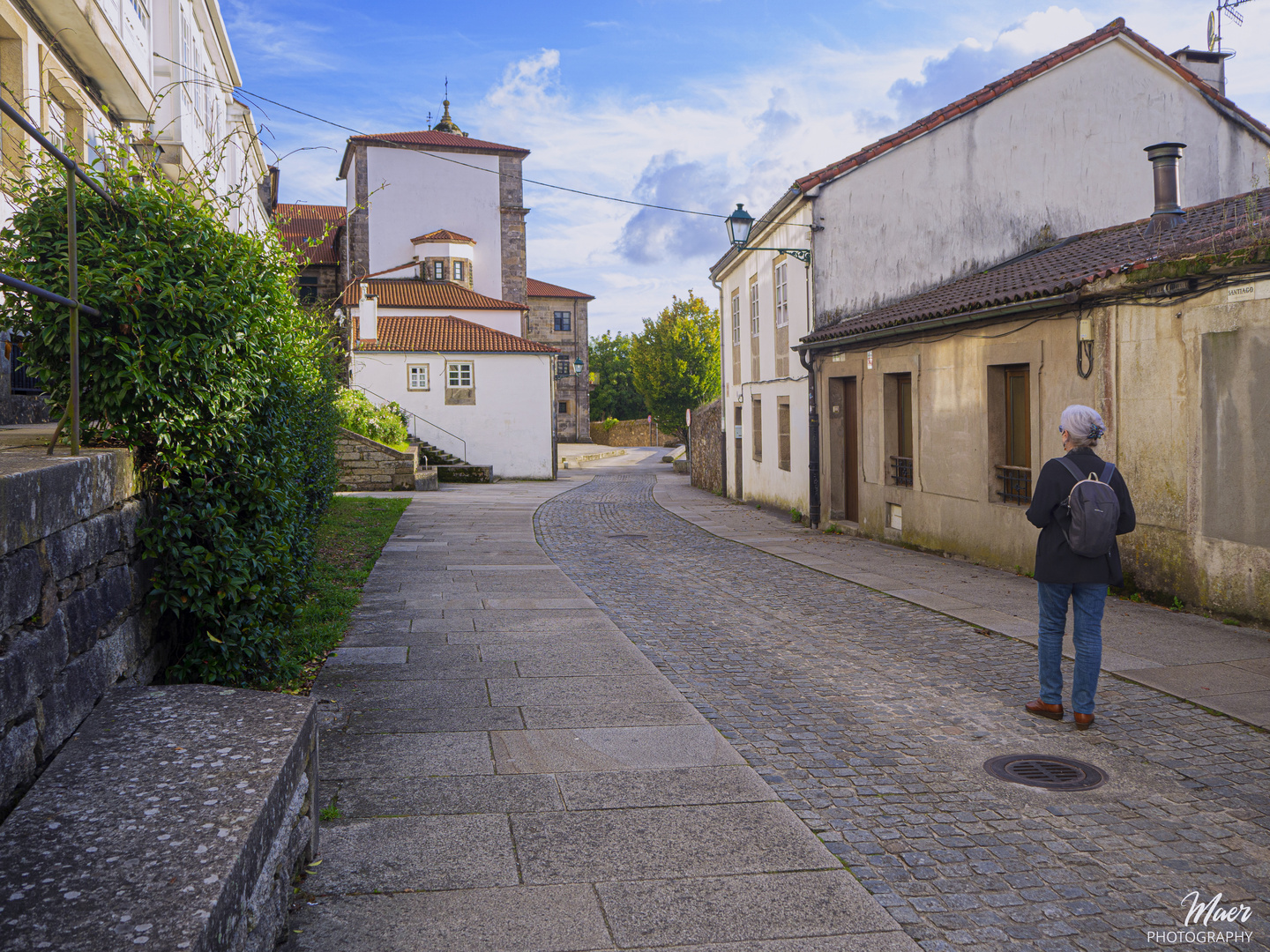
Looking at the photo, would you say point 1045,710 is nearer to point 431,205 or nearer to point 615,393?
point 431,205

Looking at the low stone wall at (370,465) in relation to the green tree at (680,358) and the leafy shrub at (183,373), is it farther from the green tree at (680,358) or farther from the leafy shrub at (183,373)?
the green tree at (680,358)

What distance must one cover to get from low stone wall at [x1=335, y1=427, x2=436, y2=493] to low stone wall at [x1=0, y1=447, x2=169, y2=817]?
2056cm

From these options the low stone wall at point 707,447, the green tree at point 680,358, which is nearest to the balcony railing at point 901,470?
the low stone wall at point 707,447

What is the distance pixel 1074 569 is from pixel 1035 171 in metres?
13.8

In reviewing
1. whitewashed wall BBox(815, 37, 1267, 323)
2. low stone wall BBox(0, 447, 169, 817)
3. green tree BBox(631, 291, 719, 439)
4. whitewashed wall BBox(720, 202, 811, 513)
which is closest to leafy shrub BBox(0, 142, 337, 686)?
low stone wall BBox(0, 447, 169, 817)

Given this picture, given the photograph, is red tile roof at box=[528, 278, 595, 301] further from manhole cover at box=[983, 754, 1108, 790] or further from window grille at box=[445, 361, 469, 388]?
manhole cover at box=[983, 754, 1108, 790]

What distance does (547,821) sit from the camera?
420cm

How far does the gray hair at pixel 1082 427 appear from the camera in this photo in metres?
5.66

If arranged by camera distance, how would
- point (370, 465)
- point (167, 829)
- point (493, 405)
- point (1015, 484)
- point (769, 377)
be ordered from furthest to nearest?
point (493, 405), point (370, 465), point (769, 377), point (1015, 484), point (167, 829)

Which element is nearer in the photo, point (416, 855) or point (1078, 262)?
point (416, 855)

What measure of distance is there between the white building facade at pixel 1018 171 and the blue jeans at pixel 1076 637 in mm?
11033

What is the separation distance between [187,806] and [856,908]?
224 cm

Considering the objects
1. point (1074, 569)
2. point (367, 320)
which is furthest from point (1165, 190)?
point (367, 320)

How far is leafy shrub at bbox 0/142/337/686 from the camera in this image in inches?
171
